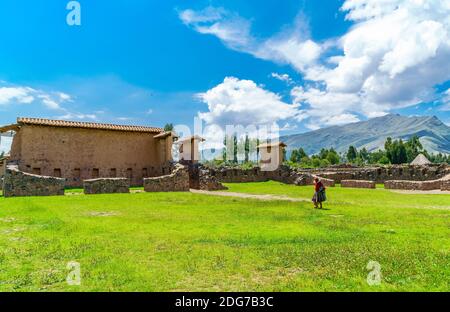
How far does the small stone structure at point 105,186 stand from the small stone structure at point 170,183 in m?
1.86

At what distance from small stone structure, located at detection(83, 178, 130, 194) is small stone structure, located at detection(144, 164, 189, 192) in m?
1.86

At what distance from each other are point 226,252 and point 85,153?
30570mm

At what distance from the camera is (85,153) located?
112 ft

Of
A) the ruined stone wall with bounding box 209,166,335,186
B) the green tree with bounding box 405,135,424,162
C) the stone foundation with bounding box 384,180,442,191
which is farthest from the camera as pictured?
the green tree with bounding box 405,135,424,162

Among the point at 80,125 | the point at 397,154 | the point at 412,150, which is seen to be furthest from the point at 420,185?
the point at 412,150

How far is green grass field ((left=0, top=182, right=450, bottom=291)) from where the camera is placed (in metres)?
5.43

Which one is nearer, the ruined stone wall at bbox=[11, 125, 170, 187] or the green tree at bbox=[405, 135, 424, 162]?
the ruined stone wall at bbox=[11, 125, 170, 187]

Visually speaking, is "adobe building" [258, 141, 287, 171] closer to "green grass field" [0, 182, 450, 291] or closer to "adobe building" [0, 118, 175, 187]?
"adobe building" [0, 118, 175, 187]

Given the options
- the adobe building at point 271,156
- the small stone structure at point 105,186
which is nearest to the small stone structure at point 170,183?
the small stone structure at point 105,186

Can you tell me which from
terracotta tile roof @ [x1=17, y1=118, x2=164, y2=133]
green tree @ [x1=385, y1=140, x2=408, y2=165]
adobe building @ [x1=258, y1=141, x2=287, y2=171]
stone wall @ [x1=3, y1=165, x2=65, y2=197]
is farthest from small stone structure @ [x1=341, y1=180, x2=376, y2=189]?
green tree @ [x1=385, y1=140, x2=408, y2=165]

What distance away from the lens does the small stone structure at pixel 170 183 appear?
2708cm

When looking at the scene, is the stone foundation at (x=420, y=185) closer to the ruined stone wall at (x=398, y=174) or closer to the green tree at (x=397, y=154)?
the ruined stone wall at (x=398, y=174)
